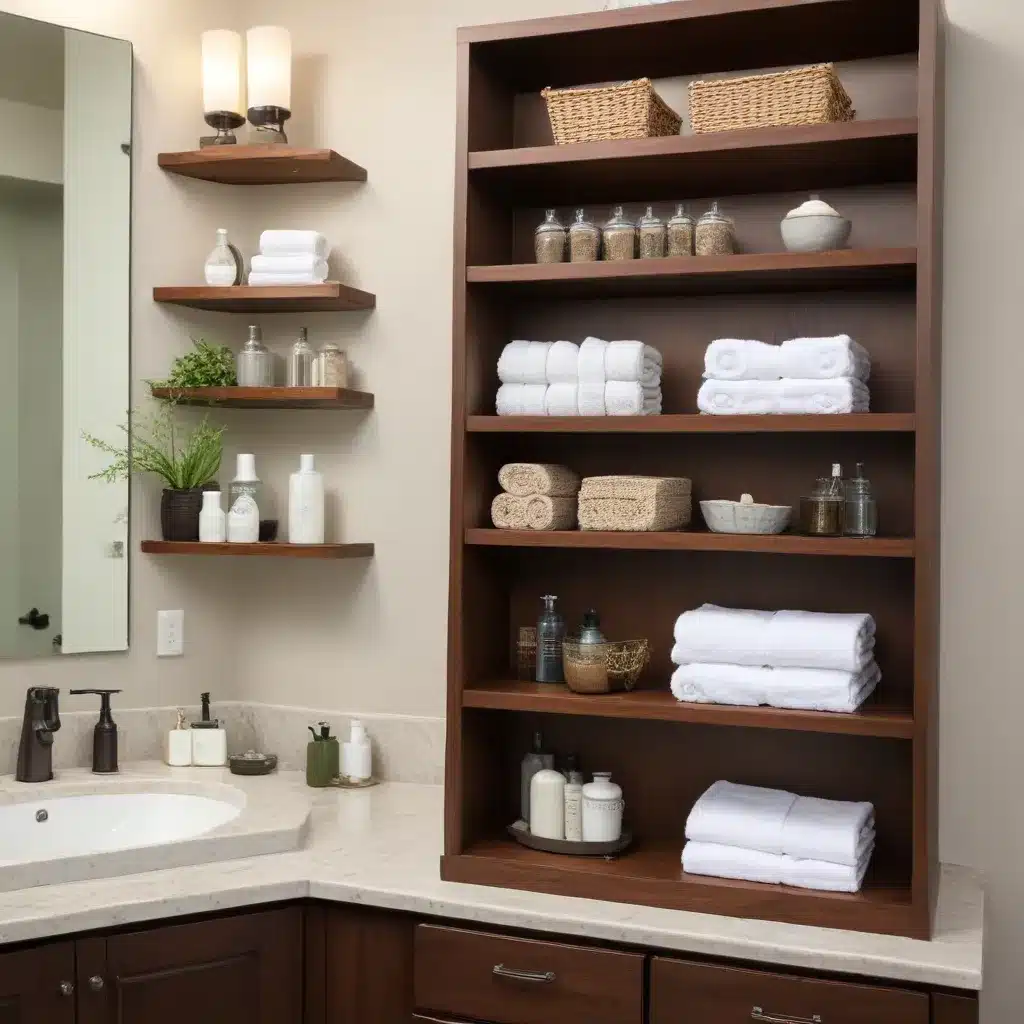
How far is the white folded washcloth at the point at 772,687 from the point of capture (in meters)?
2.16

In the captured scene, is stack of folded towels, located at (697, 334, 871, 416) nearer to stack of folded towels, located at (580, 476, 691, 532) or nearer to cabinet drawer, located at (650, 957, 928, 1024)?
stack of folded towels, located at (580, 476, 691, 532)

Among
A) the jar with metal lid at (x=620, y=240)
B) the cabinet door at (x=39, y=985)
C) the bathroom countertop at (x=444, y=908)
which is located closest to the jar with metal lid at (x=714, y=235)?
the jar with metal lid at (x=620, y=240)

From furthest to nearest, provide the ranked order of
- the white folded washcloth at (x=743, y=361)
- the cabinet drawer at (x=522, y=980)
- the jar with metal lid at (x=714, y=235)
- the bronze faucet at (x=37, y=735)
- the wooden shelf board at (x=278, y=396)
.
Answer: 1. the wooden shelf board at (x=278, y=396)
2. the bronze faucet at (x=37, y=735)
3. the jar with metal lid at (x=714, y=235)
4. the white folded washcloth at (x=743, y=361)
5. the cabinet drawer at (x=522, y=980)

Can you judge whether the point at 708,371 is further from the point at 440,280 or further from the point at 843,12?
the point at 440,280

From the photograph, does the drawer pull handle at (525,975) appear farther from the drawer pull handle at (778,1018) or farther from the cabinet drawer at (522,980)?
the drawer pull handle at (778,1018)

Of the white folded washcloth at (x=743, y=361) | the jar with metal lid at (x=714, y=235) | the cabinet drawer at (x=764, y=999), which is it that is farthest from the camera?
the jar with metal lid at (x=714, y=235)

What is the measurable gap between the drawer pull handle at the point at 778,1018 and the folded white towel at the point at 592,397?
1.06 metres

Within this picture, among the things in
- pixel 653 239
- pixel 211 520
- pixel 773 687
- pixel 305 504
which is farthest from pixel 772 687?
pixel 211 520

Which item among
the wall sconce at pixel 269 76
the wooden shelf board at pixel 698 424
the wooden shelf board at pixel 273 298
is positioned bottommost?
the wooden shelf board at pixel 698 424

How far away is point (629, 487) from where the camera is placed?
2.35 metres

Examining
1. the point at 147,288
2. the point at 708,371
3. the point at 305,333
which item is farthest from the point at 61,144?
the point at 708,371

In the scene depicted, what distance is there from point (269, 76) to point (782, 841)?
6.47 feet

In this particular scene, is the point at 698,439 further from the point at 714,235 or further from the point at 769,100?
the point at 769,100

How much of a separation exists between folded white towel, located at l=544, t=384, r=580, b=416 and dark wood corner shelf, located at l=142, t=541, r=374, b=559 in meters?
0.73
